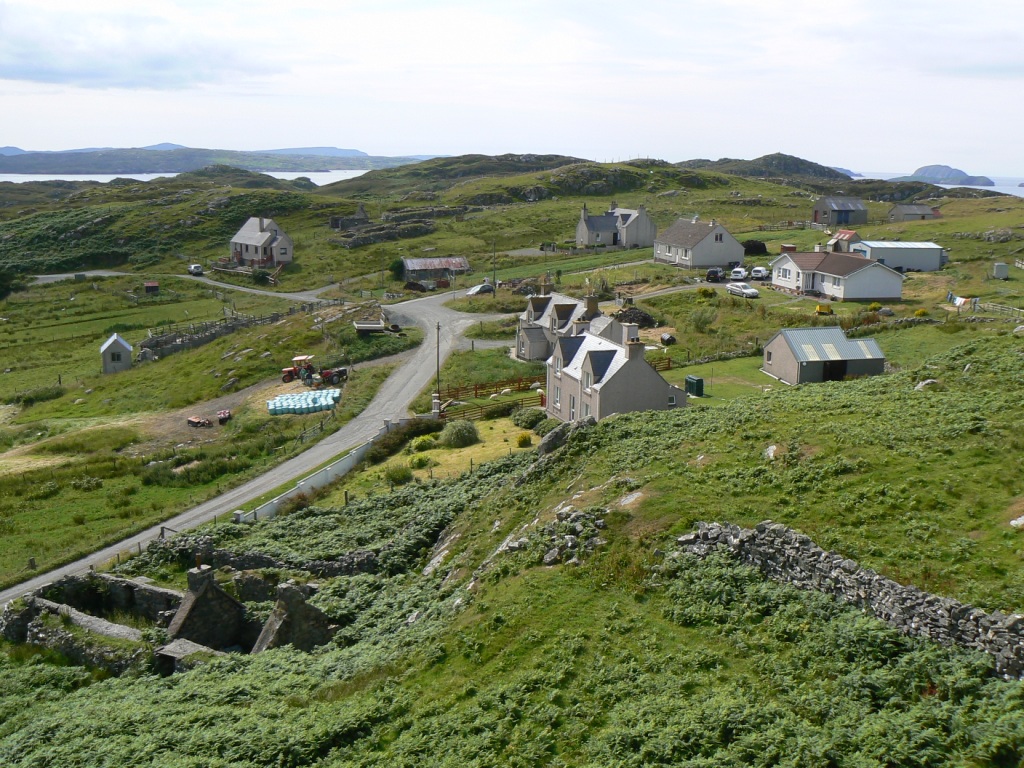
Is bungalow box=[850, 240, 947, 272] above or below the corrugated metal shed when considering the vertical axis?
above

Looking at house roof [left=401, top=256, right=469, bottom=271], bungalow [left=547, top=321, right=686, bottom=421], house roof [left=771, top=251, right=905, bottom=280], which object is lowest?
bungalow [left=547, top=321, right=686, bottom=421]

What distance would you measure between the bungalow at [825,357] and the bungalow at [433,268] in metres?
63.5

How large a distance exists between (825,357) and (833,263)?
32606 mm

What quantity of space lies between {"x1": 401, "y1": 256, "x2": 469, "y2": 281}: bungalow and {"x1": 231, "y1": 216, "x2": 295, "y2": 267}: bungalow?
83.0 ft

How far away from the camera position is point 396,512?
122 feet

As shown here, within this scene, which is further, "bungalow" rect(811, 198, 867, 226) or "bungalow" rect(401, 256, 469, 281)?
"bungalow" rect(811, 198, 867, 226)

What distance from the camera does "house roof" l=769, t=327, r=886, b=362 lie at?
178 ft

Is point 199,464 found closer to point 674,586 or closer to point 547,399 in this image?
point 547,399

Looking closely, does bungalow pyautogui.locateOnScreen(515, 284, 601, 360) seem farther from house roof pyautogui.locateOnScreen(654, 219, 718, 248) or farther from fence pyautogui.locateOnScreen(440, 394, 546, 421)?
house roof pyautogui.locateOnScreen(654, 219, 718, 248)

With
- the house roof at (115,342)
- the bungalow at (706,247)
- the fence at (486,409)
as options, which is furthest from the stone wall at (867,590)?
the bungalow at (706,247)

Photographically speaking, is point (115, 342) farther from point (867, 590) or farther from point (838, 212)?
point (838, 212)

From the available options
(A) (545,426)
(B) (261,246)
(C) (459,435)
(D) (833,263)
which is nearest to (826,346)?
(A) (545,426)

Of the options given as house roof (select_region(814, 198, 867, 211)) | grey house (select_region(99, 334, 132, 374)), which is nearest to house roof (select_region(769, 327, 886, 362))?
grey house (select_region(99, 334, 132, 374))

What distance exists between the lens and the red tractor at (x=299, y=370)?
235ft
